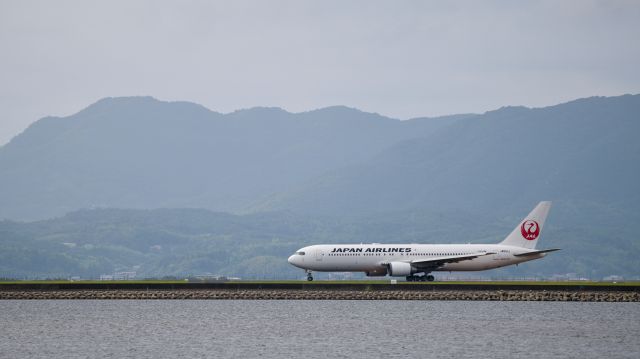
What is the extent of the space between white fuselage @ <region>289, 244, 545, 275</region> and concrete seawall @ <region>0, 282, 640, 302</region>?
6943mm

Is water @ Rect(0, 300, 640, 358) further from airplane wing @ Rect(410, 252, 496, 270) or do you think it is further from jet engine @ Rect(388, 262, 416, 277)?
airplane wing @ Rect(410, 252, 496, 270)

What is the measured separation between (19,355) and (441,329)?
27.0 metres

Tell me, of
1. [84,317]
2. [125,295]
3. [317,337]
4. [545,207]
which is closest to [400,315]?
[317,337]

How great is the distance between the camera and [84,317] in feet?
266

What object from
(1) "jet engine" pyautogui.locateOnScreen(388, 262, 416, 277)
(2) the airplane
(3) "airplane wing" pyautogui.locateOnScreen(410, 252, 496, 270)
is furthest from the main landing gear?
(3) "airplane wing" pyautogui.locateOnScreen(410, 252, 496, 270)

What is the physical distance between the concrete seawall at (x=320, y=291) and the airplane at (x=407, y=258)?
677cm

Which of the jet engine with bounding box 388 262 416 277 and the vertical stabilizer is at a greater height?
the vertical stabilizer

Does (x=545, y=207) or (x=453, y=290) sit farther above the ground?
(x=545, y=207)

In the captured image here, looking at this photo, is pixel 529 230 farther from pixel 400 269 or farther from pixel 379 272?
pixel 379 272

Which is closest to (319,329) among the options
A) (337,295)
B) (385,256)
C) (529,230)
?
(337,295)

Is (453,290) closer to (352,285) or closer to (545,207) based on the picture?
(352,285)

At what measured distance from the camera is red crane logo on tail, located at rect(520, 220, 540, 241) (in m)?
111

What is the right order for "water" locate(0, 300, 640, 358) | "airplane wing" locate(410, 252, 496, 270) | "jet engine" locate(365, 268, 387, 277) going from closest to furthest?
1. "water" locate(0, 300, 640, 358)
2. "airplane wing" locate(410, 252, 496, 270)
3. "jet engine" locate(365, 268, 387, 277)

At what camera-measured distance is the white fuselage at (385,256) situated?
348ft
